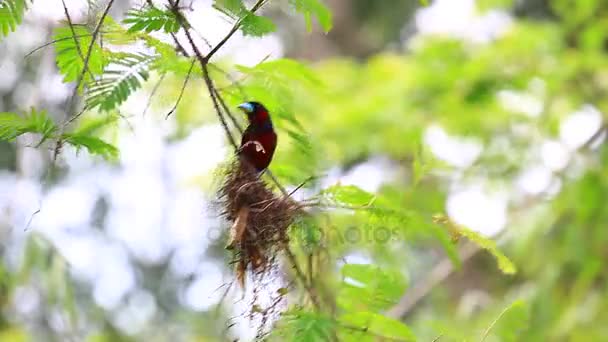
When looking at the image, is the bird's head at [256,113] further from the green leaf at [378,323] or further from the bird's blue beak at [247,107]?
the green leaf at [378,323]

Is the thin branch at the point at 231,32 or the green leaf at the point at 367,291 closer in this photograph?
the thin branch at the point at 231,32

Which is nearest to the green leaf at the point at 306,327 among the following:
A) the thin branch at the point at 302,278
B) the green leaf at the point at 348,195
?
the thin branch at the point at 302,278

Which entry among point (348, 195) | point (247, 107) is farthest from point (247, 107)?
point (348, 195)

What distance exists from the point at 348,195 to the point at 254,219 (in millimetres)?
192

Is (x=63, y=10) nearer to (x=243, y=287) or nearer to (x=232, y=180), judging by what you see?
(x=232, y=180)

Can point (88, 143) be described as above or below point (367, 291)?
above

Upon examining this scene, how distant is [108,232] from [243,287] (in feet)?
11.1

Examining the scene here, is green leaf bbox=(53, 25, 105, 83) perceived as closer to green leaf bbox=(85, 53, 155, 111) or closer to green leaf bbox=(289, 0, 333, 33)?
green leaf bbox=(85, 53, 155, 111)

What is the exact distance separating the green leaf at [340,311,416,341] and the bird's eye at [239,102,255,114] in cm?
41

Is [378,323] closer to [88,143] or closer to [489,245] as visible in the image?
[489,245]

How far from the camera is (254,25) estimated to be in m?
1.30

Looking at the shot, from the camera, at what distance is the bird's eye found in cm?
160

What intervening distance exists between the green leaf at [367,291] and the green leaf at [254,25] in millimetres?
508

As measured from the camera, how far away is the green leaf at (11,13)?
1.25m
